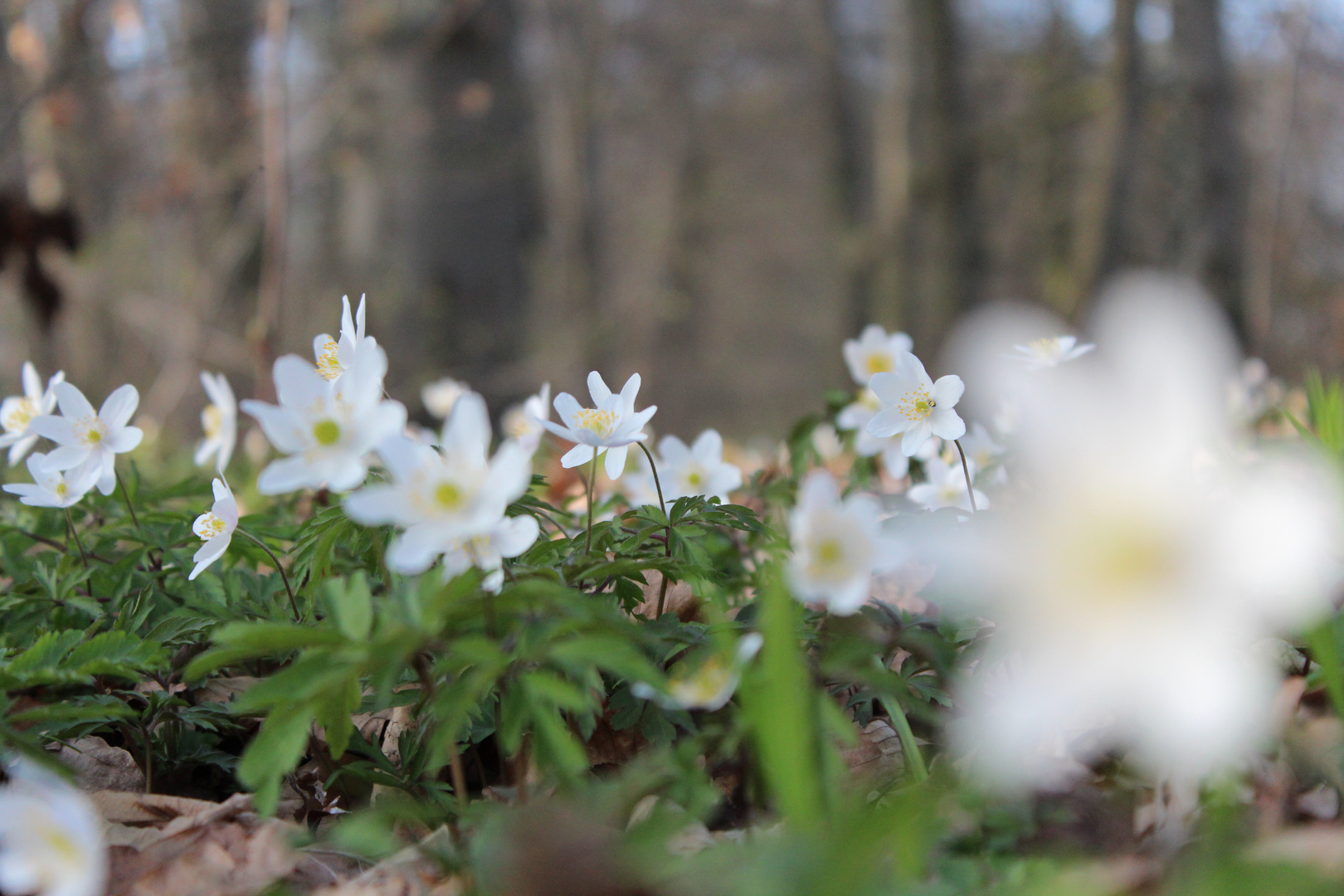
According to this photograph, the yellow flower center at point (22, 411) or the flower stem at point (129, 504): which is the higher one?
the yellow flower center at point (22, 411)

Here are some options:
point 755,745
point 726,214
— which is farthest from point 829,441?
point 726,214

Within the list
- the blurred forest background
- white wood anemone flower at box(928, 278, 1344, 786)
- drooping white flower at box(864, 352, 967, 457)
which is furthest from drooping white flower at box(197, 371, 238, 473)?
the blurred forest background

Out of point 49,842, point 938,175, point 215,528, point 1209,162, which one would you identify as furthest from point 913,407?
point 938,175

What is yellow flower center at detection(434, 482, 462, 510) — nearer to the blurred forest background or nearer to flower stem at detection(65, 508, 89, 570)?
flower stem at detection(65, 508, 89, 570)

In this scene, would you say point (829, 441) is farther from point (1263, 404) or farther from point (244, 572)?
point (244, 572)

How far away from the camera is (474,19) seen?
18.4ft

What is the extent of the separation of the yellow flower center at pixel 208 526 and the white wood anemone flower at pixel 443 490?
1.60 feet

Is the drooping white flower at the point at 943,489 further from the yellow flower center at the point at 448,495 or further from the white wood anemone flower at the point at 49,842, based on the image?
the white wood anemone flower at the point at 49,842

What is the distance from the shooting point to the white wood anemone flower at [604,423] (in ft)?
3.76

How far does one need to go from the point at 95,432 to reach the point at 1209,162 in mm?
5852

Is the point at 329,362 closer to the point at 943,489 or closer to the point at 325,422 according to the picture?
the point at 325,422

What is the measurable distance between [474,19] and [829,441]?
3858 millimetres

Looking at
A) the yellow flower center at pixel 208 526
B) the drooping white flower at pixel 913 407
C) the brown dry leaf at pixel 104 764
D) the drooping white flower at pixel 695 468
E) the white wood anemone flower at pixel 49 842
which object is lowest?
the brown dry leaf at pixel 104 764

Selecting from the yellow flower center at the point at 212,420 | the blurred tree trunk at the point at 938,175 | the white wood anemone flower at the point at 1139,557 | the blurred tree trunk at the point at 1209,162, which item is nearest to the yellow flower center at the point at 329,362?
the yellow flower center at the point at 212,420
